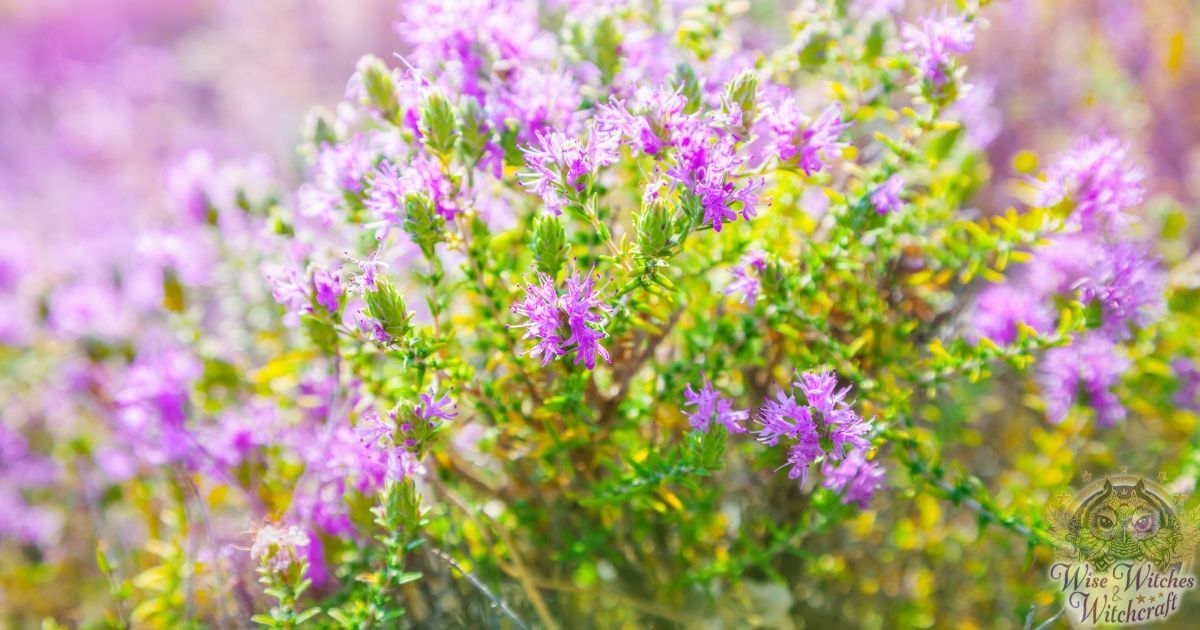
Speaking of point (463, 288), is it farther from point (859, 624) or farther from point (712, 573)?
point (859, 624)

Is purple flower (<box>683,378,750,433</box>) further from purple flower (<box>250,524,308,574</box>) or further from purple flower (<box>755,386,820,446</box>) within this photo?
purple flower (<box>250,524,308,574</box>)

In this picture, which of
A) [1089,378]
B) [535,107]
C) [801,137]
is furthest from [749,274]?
[1089,378]

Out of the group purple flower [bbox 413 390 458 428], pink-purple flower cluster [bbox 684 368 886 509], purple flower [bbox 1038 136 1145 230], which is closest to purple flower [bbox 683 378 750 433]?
pink-purple flower cluster [bbox 684 368 886 509]

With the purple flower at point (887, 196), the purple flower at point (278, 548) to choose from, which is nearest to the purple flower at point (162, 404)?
the purple flower at point (278, 548)

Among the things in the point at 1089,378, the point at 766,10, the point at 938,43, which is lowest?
the point at 1089,378

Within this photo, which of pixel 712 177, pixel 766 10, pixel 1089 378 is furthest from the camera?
pixel 766 10

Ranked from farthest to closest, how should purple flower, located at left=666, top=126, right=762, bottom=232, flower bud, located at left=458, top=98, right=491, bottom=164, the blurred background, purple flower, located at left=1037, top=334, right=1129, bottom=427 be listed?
the blurred background → purple flower, located at left=1037, top=334, right=1129, bottom=427 → flower bud, located at left=458, top=98, right=491, bottom=164 → purple flower, located at left=666, top=126, right=762, bottom=232

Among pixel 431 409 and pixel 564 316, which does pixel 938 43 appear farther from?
pixel 431 409
